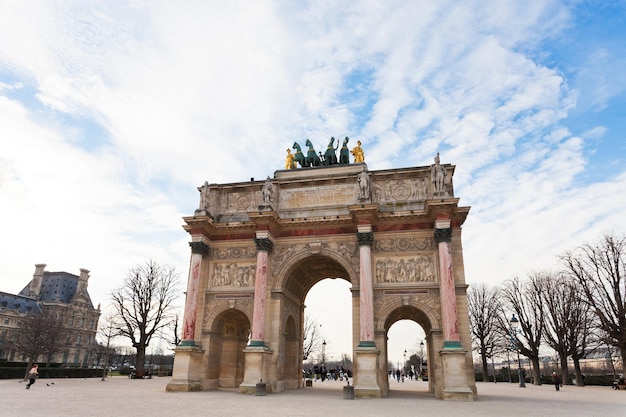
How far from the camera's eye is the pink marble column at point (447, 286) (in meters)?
20.0

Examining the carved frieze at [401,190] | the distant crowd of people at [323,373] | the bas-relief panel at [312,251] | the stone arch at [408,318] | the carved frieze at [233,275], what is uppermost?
the carved frieze at [401,190]

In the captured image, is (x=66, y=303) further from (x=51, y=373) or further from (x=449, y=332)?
(x=449, y=332)

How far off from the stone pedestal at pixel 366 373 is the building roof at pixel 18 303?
81803mm

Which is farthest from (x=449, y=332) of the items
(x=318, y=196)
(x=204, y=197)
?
(x=204, y=197)

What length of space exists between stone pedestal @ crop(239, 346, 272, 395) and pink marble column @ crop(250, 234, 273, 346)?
45cm

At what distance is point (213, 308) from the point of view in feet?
79.5

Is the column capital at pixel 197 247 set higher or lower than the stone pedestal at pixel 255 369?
higher

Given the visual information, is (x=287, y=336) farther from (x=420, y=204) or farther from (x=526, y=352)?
(x=526, y=352)

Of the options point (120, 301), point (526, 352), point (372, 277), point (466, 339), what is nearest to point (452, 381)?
point (466, 339)

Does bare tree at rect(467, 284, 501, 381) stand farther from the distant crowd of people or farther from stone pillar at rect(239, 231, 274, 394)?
stone pillar at rect(239, 231, 274, 394)

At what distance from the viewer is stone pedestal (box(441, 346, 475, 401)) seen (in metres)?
18.4

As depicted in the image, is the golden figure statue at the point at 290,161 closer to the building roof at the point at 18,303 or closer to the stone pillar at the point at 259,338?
the stone pillar at the point at 259,338

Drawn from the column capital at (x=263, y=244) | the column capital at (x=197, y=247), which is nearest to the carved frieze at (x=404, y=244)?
the column capital at (x=263, y=244)

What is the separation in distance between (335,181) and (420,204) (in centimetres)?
523
